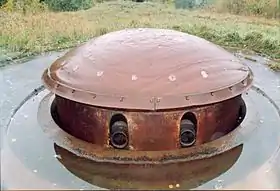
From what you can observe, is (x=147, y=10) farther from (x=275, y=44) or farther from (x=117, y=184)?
(x=117, y=184)

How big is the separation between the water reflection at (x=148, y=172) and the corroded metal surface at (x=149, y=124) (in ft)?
0.90

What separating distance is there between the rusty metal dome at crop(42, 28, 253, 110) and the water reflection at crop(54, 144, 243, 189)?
25.1 inches

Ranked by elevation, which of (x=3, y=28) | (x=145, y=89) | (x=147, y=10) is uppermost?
(x=145, y=89)

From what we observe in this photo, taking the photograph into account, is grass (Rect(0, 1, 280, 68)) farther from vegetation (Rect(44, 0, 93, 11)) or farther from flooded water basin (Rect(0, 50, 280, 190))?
vegetation (Rect(44, 0, 93, 11))

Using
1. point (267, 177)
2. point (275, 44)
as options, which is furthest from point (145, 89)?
point (275, 44)

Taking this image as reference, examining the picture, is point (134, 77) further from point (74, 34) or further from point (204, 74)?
point (74, 34)

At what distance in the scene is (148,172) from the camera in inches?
190

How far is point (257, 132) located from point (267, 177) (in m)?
0.90

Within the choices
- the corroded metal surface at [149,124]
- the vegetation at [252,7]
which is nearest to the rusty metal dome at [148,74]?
the corroded metal surface at [149,124]

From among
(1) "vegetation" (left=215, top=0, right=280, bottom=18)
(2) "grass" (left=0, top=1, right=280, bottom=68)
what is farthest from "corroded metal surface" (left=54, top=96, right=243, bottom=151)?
(1) "vegetation" (left=215, top=0, right=280, bottom=18)

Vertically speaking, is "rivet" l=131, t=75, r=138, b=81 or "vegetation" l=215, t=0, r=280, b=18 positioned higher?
"rivet" l=131, t=75, r=138, b=81

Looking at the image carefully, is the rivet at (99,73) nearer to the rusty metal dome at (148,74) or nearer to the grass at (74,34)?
the rusty metal dome at (148,74)

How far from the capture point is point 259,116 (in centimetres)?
602

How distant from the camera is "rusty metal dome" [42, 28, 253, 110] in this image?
16.0 ft
